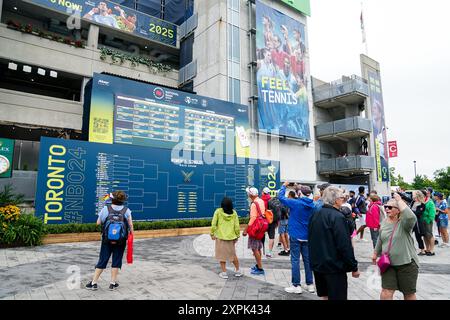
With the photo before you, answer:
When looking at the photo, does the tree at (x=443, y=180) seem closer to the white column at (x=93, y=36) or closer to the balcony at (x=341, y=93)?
the balcony at (x=341, y=93)

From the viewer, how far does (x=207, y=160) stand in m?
15.2

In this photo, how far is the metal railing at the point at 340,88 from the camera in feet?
84.8

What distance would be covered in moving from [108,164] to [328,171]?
20145 mm

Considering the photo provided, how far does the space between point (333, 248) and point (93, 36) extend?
72.0 ft

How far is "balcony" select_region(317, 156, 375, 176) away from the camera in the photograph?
24.5m

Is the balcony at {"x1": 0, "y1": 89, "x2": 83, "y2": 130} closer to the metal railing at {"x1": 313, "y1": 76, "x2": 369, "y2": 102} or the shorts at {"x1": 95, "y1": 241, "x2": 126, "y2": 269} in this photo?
the shorts at {"x1": 95, "y1": 241, "x2": 126, "y2": 269}

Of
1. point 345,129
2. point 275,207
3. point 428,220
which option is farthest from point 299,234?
point 345,129

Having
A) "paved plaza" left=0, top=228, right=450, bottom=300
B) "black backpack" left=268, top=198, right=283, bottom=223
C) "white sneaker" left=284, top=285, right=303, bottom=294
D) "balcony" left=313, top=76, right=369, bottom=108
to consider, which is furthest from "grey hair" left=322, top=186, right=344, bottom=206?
"balcony" left=313, top=76, right=369, bottom=108

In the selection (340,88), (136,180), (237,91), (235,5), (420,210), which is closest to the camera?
(420,210)

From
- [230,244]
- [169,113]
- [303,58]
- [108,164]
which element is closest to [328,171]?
[303,58]

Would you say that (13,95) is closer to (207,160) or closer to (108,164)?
(108,164)

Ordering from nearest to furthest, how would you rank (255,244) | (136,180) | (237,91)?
(255,244) < (136,180) < (237,91)

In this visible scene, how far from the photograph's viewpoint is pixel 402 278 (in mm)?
3658

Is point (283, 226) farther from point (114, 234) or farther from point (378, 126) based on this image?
point (378, 126)
